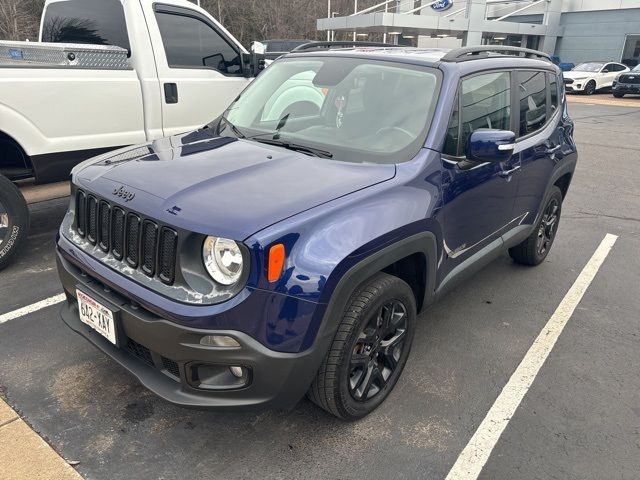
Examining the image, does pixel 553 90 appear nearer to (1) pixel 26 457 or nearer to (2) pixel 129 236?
(2) pixel 129 236

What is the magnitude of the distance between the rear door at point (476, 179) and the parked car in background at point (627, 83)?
24.6 metres

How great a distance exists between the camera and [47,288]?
398 centimetres

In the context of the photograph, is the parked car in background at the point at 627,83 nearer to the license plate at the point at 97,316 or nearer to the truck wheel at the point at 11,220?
the truck wheel at the point at 11,220

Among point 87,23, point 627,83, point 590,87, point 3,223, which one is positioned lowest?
point 590,87

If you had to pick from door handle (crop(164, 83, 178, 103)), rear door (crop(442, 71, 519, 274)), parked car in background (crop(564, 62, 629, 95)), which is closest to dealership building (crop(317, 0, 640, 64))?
parked car in background (crop(564, 62, 629, 95))

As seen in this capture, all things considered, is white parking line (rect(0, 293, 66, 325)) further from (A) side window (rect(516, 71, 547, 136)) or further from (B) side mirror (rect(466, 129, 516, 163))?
(A) side window (rect(516, 71, 547, 136))

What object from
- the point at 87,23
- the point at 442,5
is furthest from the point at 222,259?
the point at 442,5

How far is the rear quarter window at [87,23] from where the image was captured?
4.86 meters

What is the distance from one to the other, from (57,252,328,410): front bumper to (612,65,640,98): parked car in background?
87.8ft

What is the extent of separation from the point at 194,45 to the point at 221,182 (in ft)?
11.0

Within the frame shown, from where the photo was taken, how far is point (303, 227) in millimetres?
2146

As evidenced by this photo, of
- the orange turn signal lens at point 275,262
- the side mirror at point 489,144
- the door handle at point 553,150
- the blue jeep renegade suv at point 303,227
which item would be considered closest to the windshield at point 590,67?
the door handle at point 553,150

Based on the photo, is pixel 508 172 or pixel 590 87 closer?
pixel 508 172

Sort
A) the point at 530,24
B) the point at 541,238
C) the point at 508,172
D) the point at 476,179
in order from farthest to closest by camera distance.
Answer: the point at 530,24 → the point at 541,238 → the point at 508,172 → the point at 476,179
